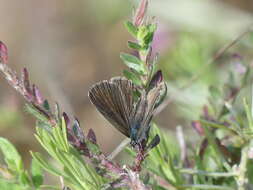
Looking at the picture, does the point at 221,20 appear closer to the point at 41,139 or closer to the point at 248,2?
the point at 248,2

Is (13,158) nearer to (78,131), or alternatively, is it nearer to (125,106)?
(78,131)

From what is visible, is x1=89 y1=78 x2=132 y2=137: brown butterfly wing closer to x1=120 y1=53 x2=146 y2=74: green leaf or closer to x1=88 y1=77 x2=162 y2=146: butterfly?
x1=88 y1=77 x2=162 y2=146: butterfly

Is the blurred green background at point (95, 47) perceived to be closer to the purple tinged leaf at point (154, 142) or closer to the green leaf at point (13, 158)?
the green leaf at point (13, 158)

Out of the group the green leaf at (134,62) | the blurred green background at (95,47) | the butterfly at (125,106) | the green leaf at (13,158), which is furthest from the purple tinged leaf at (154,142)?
the blurred green background at (95,47)

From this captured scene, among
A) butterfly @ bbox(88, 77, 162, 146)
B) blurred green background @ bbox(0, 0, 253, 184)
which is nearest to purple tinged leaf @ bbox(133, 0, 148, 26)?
butterfly @ bbox(88, 77, 162, 146)

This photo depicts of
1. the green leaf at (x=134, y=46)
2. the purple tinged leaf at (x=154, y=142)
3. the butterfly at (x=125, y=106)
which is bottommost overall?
the purple tinged leaf at (x=154, y=142)
